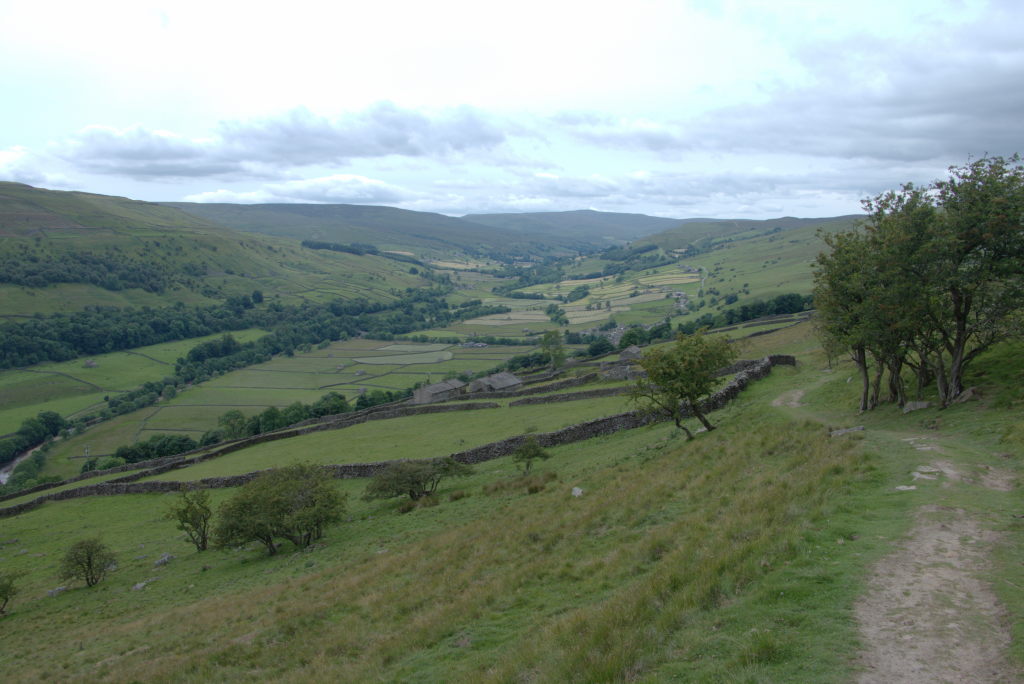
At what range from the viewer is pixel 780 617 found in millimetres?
8234

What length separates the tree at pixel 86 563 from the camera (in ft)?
90.2

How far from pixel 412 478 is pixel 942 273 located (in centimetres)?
2438

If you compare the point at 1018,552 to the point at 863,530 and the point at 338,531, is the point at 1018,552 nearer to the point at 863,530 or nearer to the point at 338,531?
the point at 863,530

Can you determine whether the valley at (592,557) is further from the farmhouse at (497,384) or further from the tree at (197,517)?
the farmhouse at (497,384)

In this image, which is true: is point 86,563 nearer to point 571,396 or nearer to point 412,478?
point 412,478

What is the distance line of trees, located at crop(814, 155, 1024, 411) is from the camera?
18.8 m

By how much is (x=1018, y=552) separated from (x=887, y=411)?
48.2ft

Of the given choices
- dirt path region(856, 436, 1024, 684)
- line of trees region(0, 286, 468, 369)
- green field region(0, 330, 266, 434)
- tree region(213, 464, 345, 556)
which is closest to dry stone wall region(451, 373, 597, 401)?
tree region(213, 464, 345, 556)

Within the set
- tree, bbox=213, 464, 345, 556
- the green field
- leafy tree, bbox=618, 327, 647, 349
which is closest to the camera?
tree, bbox=213, 464, 345, 556

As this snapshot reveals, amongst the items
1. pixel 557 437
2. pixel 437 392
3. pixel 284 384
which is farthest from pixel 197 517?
pixel 284 384

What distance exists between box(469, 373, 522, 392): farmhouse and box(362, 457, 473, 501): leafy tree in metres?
35.3

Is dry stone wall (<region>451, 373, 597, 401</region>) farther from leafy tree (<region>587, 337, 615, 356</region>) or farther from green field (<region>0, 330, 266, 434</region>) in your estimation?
green field (<region>0, 330, 266, 434</region>)

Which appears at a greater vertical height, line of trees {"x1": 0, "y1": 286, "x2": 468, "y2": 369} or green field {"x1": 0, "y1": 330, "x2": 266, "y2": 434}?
line of trees {"x1": 0, "y1": 286, "x2": 468, "y2": 369}

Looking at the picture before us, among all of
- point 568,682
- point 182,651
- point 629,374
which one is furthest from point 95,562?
point 629,374
